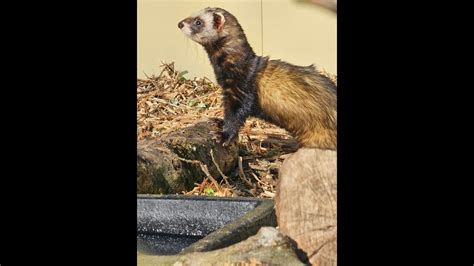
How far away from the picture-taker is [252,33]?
4.05 m

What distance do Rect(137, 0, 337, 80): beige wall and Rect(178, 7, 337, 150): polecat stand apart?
0.14 ft

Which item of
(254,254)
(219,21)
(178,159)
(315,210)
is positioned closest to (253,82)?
(219,21)

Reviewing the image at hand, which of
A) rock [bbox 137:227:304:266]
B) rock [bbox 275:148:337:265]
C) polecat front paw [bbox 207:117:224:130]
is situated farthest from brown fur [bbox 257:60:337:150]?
rock [bbox 137:227:304:266]

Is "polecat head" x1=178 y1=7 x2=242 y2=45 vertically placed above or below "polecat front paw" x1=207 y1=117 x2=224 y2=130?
above

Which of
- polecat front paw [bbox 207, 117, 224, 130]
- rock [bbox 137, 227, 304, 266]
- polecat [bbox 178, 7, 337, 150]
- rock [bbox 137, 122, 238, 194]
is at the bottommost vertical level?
rock [bbox 137, 227, 304, 266]

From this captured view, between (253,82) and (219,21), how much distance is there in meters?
0.35

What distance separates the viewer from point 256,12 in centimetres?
403

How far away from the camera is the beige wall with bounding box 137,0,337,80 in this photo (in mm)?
3941

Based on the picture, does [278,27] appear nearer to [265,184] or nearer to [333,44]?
[333,44]

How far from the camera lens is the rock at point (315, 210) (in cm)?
387

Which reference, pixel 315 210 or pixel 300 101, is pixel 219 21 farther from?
pixel 315 210

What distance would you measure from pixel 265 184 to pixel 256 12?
852mm

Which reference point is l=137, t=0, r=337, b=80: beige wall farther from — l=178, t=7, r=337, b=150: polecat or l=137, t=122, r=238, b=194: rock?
l=137, t=122, r=238, b=194: rock
